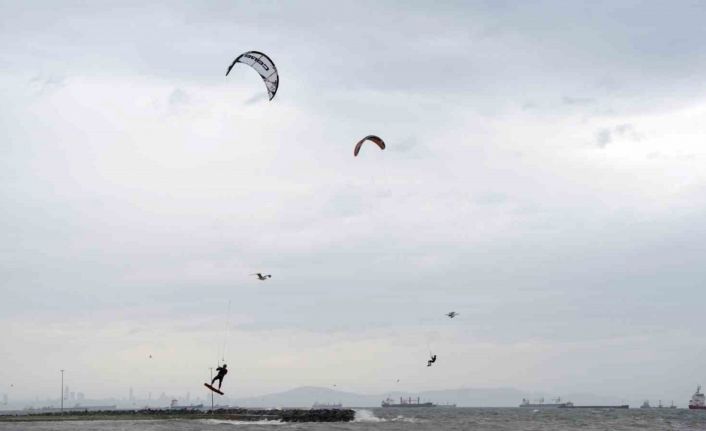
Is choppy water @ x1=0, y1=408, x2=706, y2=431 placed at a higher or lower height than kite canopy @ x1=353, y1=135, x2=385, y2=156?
lower

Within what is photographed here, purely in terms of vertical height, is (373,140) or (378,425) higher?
(373,140)

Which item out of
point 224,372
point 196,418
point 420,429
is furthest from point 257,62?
point 196,418

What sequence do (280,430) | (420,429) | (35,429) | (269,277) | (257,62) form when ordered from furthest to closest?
(420,429) < (280,430) < (35,429) < (269,277) < (257,62)

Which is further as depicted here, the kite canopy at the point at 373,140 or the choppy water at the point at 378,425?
the choppy water at the point at 378,425

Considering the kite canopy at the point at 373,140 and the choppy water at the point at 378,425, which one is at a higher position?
the kite canopy at the point at 373,140

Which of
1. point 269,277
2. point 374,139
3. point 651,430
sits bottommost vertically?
point 651,430

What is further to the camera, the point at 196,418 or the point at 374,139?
Result: the point at 196,418

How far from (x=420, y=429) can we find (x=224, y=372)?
44391mm

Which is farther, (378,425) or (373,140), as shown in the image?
(378,425)

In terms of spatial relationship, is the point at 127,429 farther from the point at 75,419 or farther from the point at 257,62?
the point at 257,62

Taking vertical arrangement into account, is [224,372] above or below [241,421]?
above

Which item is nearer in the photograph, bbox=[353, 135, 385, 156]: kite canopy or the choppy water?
bbox=[353, 135, 385, 156]: kite canopy

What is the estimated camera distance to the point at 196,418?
91688mm

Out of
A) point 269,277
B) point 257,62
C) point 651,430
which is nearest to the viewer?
point 257,62
